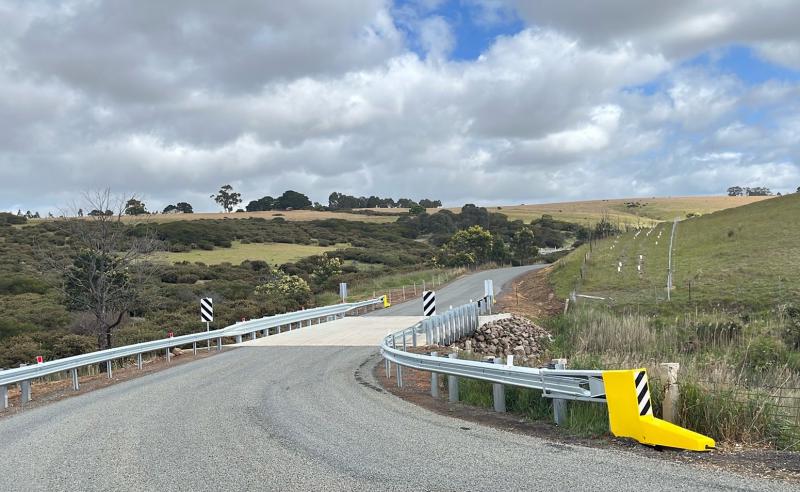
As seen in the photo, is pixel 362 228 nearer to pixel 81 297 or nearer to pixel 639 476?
pixel 81 297

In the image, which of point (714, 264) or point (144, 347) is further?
point (714, 264)

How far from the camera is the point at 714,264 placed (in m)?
35.2

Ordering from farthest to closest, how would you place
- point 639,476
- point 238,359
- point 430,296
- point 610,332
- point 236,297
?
point 236,297 → point 430,296 → point 610,332 → point 238,359 → point 639,476

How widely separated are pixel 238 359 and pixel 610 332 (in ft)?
37.3

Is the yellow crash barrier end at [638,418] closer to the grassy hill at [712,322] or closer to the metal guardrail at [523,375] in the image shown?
the metal guardrail at [523,375]

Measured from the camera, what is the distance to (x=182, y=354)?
68.8ft

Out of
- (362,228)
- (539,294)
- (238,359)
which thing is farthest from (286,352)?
(362,228)

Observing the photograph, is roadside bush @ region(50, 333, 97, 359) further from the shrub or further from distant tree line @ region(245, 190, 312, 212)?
distant tree line @ region(245, 190, 312, 212)

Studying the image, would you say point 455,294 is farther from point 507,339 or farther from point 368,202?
point 368,202

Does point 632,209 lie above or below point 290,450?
above

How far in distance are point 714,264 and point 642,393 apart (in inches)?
1228

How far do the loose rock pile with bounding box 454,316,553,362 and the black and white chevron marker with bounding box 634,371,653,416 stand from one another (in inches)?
575

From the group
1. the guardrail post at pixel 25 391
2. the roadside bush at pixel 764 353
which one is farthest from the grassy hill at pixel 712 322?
the guardrail post at pixel 25 391

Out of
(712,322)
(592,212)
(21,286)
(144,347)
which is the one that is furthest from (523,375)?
(592,212)
